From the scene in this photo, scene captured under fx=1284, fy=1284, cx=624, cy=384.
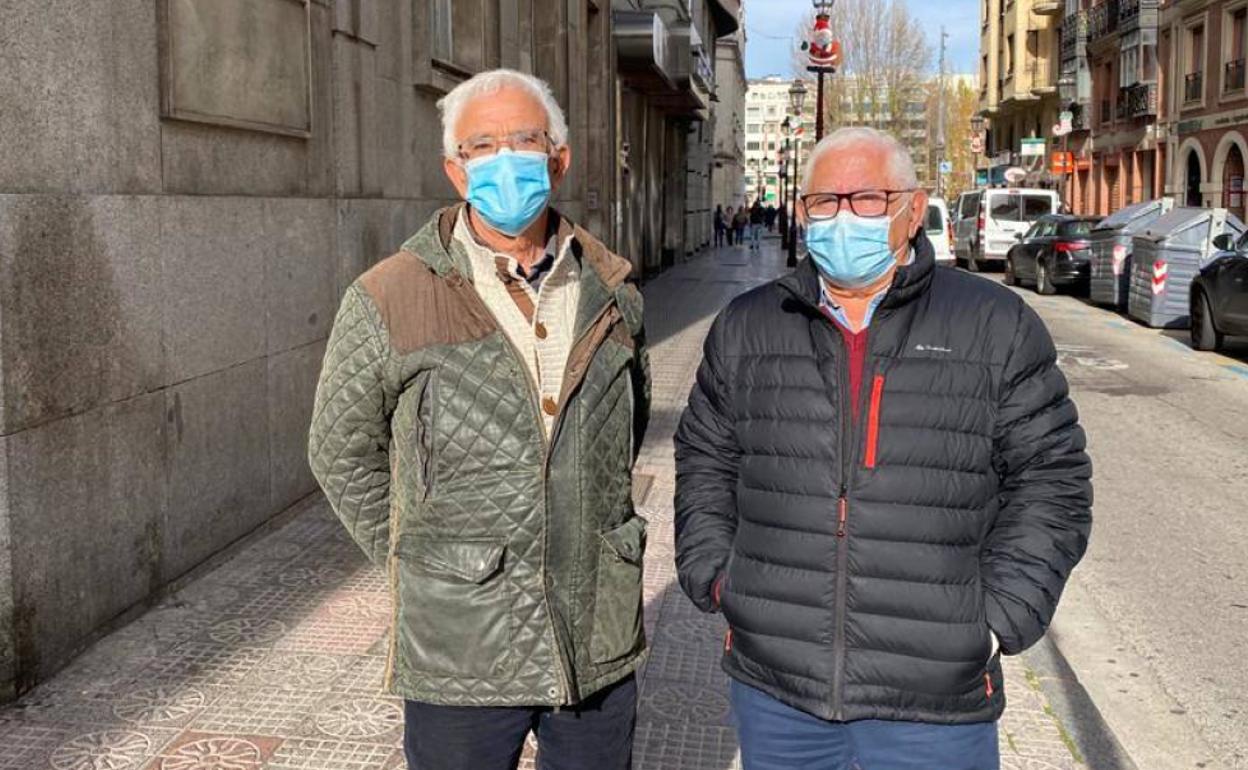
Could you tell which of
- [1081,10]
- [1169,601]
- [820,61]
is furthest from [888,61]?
[1169,601]

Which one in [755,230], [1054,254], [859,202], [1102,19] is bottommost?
[1054,254]

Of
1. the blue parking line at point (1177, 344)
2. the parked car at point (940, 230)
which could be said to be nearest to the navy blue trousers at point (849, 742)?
the blue parking line at point (1177, 344)

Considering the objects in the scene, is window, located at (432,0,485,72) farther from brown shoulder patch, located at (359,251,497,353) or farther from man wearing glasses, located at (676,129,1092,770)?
man wearing glasses, located at (676,129,1092,770)

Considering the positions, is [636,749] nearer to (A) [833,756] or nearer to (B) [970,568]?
(A) [833,756]

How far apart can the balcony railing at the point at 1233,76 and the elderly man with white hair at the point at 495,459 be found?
34339 millimetres

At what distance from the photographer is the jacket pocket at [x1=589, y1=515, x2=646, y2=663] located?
2.60 meters

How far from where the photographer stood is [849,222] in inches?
105

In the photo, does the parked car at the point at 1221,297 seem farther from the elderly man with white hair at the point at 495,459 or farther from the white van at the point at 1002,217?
the white van at the point at 1002,217

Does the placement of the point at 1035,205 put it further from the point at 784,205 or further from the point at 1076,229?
the point at 784,205

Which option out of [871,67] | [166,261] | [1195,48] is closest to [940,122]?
[871,67]

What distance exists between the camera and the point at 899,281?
2.55m

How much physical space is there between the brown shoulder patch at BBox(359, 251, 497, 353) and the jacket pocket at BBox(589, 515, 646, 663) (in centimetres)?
51

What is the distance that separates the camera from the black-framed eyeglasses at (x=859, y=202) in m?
2.68

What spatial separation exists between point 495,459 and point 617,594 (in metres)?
0.40
